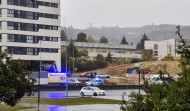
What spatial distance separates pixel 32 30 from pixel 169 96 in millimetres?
83353

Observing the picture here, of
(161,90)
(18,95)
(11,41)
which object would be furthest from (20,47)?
(161,90)

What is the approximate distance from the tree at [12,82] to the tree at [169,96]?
1519 centimetres

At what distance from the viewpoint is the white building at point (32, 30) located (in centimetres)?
8625

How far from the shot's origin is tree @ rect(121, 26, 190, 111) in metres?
9.27

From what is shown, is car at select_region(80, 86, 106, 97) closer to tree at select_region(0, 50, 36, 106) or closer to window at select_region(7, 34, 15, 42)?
tree at select_region(0, 50, 36, 106)

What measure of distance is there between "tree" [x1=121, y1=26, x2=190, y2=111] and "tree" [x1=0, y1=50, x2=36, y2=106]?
15.2 metres

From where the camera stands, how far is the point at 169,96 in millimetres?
9445

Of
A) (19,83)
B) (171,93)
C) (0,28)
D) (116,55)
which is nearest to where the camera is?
(171,93)

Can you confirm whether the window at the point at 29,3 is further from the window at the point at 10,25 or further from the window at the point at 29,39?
the window at the point at 29,39

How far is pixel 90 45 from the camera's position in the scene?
655ft

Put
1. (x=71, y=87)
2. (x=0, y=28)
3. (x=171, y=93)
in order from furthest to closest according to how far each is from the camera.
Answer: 1. (x=0, y=28)
2. (x=71, y=87)
3. (x=171, y=93)

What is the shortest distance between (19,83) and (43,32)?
2667 inches

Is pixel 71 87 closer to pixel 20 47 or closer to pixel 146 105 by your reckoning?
pixel 20 47

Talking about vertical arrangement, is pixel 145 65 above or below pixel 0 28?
below
